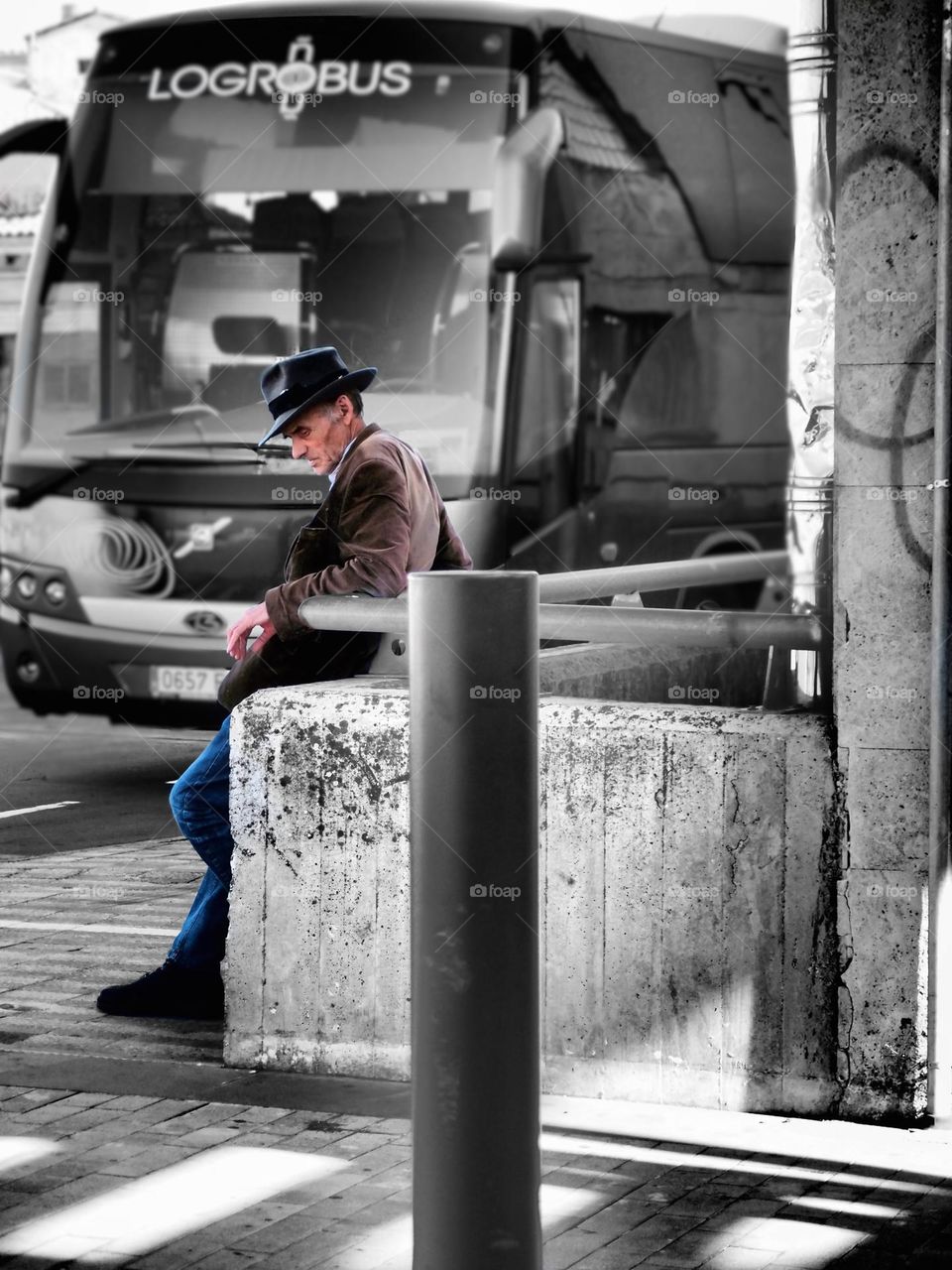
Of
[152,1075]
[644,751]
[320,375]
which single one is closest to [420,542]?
[320,375]

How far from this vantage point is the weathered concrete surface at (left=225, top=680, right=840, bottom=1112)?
14.7 ft

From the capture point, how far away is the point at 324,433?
5305 millimetres

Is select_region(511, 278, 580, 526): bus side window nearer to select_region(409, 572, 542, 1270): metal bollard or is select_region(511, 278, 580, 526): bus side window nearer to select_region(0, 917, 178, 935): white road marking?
select_region(0, 917, 178, 935): white road marking

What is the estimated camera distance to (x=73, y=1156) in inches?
170

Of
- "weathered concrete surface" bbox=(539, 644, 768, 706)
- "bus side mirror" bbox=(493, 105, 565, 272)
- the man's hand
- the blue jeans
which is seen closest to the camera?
the man's hand

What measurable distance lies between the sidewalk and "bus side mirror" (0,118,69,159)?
6.59 meters
